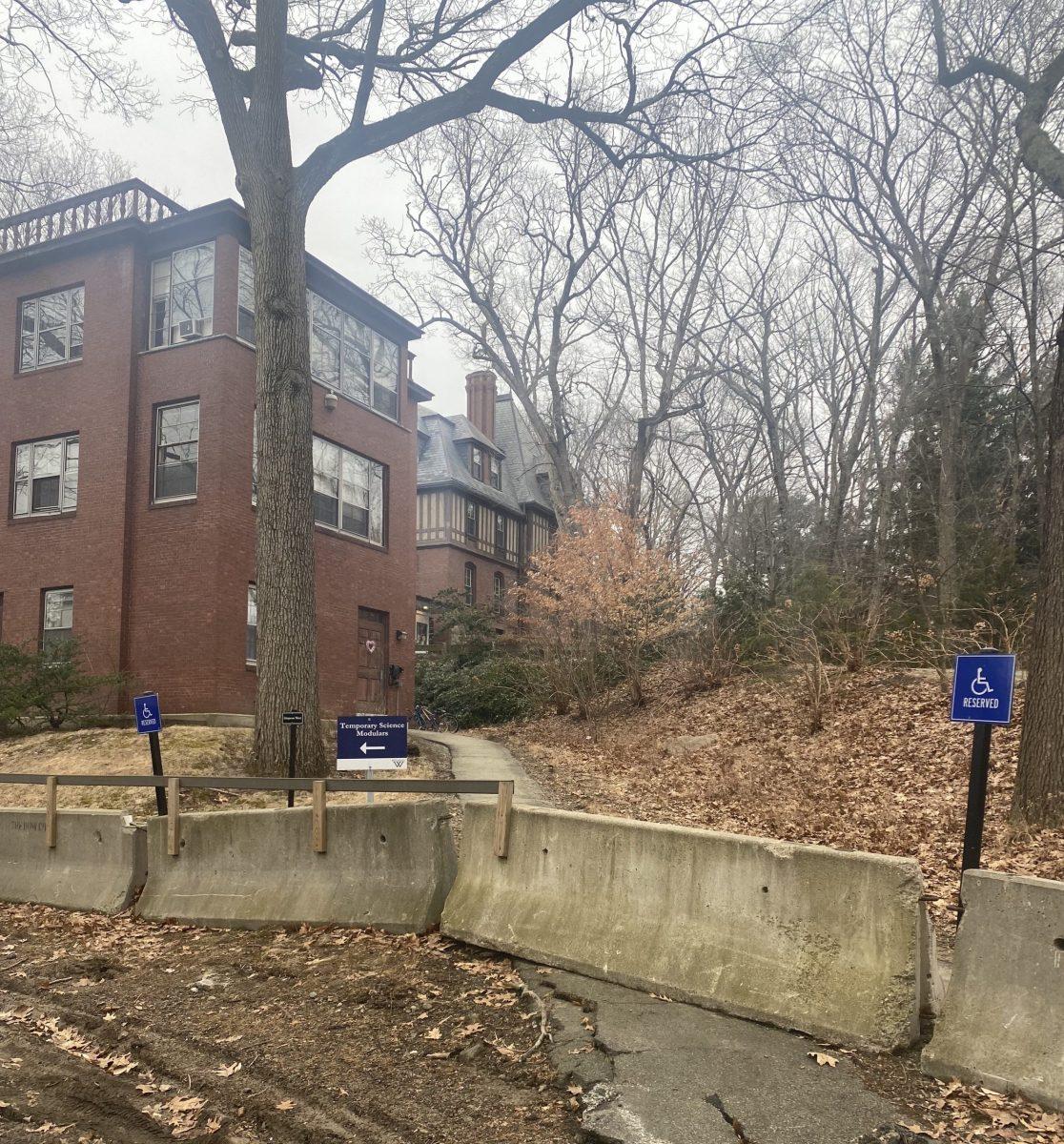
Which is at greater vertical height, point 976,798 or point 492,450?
point 492,450

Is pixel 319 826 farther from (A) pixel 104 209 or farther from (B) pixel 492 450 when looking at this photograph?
(B) pixel 492 450

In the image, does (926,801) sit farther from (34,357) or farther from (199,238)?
(34,357)

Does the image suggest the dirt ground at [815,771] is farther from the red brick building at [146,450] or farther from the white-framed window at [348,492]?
the white-framed window at [348,492]

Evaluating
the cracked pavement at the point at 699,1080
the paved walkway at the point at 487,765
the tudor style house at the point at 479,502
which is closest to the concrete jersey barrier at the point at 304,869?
the cracked pavement at the point at 699,1080

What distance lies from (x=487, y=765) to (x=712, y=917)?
11.1 meters

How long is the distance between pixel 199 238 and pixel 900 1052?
21117 millimetres

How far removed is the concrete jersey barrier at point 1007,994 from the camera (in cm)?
446

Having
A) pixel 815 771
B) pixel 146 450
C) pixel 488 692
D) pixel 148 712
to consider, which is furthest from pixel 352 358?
pixel 815 771

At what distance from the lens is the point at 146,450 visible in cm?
2158

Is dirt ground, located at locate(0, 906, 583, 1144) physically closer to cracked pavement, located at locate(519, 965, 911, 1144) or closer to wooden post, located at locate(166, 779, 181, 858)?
cracked pavement, located at locate(519, 965, 911, 1144)

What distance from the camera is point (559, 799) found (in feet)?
44.6

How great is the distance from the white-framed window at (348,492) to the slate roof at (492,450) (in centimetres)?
1262

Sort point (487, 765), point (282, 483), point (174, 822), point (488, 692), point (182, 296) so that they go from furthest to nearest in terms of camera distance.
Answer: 1. point (488, 692)
2. point (182, 296)
3. point (487, 765)
4. point (282, 483)
5. point (174, 822)

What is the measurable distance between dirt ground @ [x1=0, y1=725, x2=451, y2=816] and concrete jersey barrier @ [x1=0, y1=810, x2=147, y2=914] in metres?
2.76
